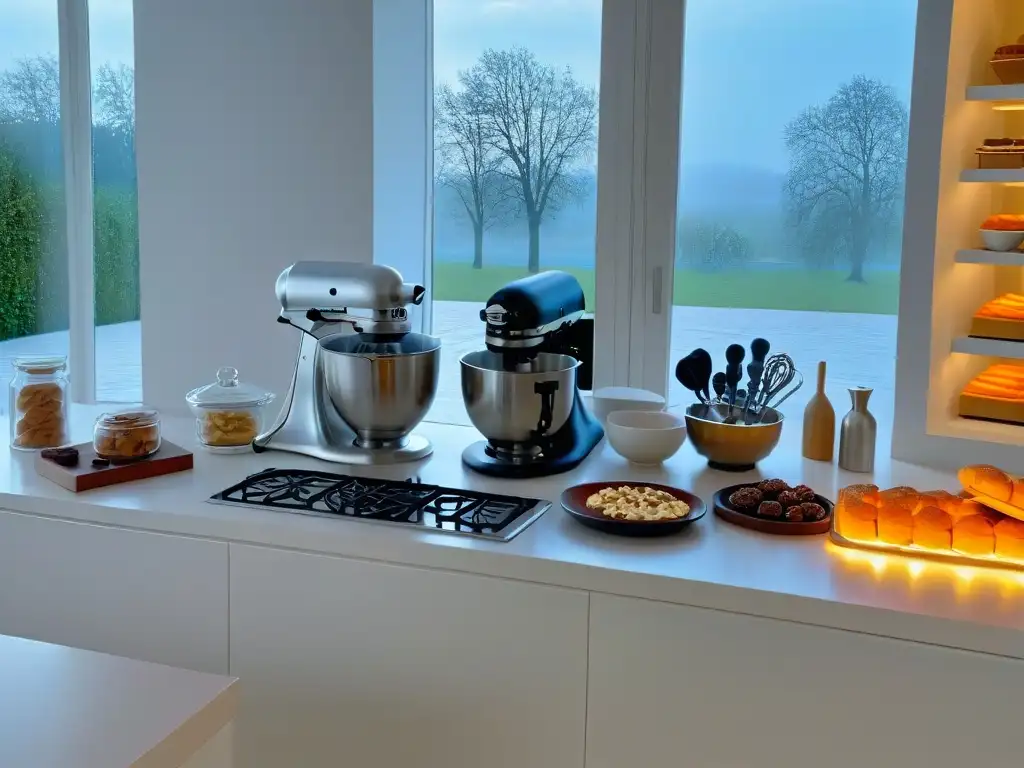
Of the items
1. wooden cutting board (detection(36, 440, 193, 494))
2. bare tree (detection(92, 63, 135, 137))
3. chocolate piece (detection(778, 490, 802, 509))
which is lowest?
wooden cutting board (detection(36, 440, 193, 494))

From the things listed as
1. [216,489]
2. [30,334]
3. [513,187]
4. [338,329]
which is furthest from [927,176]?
[30,334]

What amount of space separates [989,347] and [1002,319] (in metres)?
0.07

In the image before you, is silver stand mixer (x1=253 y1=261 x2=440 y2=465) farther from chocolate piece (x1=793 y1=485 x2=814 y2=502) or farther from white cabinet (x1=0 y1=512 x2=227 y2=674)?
chocolate piece (x1=793 y1=485 x2=814 y2=502)

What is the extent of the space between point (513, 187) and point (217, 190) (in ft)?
2.59

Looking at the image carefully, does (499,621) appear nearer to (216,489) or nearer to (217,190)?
(216,489)

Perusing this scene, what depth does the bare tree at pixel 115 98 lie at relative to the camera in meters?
3.15

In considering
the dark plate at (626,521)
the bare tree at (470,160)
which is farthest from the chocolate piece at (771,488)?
the bare tree at (470,160)

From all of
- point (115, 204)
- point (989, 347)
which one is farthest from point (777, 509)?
point (115, 204)

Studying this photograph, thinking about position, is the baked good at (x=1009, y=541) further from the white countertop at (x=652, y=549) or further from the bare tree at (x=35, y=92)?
the bare tree at (x=35, y=92)

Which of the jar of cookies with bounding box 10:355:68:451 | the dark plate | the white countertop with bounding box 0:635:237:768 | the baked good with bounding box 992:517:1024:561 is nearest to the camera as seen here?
the white countertop with bounding box 0:635:237:768

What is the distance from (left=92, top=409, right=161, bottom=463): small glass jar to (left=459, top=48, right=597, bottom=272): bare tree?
43.4 inches

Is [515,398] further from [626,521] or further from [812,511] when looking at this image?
[812,511]

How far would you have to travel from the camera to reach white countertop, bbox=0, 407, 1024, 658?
1.44 m

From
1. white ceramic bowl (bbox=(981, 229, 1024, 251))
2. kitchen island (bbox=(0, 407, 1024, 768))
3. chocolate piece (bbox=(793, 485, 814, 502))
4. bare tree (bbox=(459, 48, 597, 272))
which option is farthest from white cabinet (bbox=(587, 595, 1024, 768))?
bare tree (bbox=(459, 48, 597, 272))
